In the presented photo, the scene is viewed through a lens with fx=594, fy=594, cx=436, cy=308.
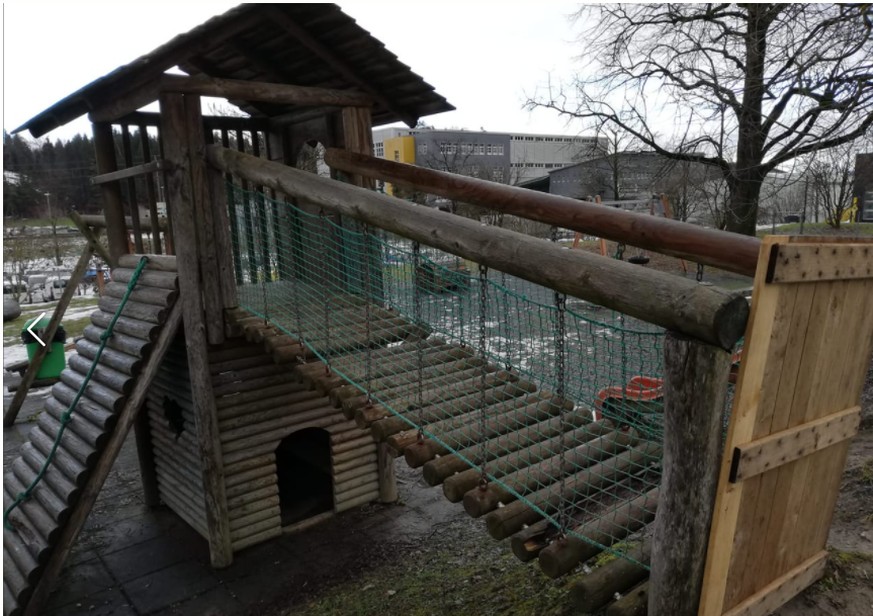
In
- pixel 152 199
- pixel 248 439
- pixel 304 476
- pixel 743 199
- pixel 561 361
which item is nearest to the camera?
pixel 561 361

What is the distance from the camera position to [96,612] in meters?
5.06

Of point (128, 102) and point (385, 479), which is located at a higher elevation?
point (128, 102)

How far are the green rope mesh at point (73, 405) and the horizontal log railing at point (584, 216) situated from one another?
2.39 metres

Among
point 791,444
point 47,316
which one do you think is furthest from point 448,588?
point 47,316

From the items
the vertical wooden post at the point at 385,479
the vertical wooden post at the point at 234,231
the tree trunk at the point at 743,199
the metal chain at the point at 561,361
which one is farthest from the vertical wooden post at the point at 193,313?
the tree trunk at the point at 743,199

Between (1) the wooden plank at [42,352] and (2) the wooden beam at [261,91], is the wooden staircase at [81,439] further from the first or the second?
(1) the wooden plank at [42,352]

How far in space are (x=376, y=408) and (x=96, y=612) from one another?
3385 millimetres

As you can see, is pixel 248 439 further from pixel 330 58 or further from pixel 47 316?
pixel 47 316

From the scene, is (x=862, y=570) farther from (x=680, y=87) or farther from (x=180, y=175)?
(x=680, y=87)

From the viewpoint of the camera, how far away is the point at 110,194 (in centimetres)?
606

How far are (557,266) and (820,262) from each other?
908mm

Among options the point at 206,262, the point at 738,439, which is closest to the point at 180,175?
the point at 206,262

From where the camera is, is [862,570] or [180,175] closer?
[862,570]

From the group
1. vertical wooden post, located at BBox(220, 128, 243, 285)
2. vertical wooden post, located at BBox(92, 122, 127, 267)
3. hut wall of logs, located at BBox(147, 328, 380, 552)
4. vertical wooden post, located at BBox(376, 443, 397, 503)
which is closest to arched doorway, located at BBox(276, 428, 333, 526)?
hut wall of logs, located at BBox(147, 328, 380, 552)
